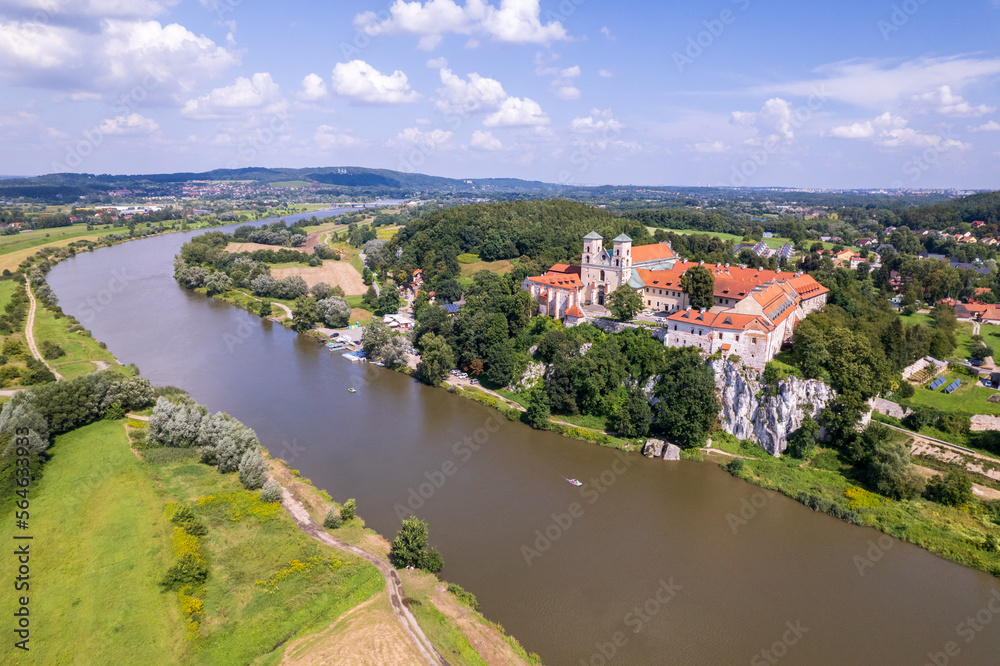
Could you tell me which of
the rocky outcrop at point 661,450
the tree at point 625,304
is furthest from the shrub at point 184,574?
the tree at point 625,304

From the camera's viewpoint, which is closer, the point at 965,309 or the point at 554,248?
the point at 965,309

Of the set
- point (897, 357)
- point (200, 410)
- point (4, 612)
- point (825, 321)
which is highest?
point (825, 321)

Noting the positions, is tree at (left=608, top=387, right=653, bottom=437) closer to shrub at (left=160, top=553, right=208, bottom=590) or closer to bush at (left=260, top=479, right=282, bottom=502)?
bush at (left=260, top=479, right=282, bottom=502)

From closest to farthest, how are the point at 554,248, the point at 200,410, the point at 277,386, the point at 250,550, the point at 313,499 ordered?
the point at 250,550
the point at 313,499
the point at 200,410
the point at 277,386
the point at 554,248

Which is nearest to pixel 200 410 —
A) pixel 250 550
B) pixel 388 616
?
pixel 250 550

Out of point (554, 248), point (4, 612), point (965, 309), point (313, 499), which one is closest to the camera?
point (4, 612)

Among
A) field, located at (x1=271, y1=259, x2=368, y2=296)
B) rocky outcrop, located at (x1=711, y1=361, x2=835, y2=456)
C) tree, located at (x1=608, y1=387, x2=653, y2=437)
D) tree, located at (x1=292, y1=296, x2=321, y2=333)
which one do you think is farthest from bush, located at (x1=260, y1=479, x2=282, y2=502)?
field, located at (x1=271, y1=259, x2=368, y2=296)

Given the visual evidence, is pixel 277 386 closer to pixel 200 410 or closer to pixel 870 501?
pixel 200 410
